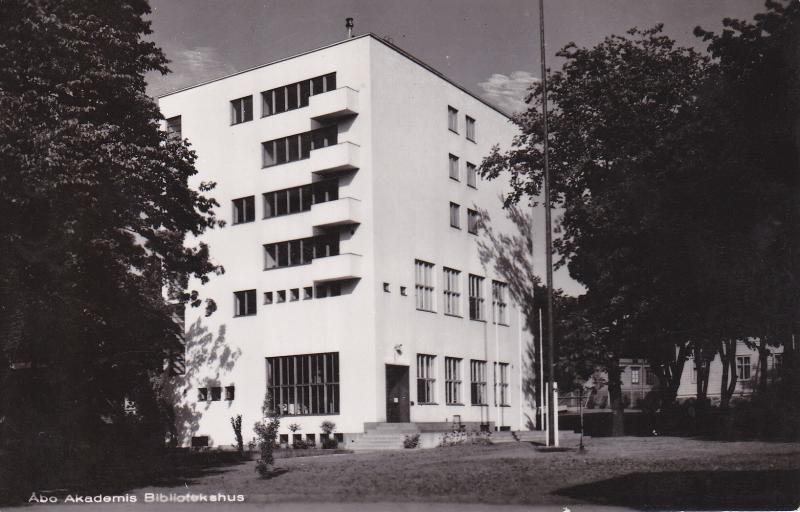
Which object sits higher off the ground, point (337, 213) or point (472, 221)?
point (472, 221)

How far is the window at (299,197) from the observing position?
41781mm

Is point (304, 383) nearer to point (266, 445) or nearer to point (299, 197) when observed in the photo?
point (299, 197)

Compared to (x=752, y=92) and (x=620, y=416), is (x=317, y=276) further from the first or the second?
(x=752, y=92)

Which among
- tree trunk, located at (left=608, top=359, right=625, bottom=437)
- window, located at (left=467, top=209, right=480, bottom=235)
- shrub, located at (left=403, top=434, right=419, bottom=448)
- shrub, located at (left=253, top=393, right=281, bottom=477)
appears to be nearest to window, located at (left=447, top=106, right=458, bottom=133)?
window, located at (left=467, top=209, right=480, bottom=235)

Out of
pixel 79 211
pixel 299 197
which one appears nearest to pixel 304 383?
pixel 299 197

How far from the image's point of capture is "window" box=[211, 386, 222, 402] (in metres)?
43.9

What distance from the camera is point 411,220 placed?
42.4 m

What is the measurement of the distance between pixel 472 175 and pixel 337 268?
1078cm

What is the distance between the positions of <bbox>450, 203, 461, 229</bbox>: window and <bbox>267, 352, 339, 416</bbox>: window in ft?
31.2

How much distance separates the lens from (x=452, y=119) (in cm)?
4631

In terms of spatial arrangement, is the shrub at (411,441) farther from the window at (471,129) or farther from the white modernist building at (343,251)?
the window at (471,129)

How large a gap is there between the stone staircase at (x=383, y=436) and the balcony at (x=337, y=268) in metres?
6.28

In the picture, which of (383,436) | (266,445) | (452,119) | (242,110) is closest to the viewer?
(266,445)

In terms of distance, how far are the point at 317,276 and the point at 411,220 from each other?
5170 mm
